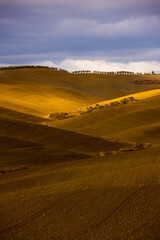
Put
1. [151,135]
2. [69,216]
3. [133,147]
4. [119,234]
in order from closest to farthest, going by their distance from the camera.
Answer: [119,234]
[69,216]
[133,147]
[151,135]

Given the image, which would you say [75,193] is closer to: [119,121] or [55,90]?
[119,121]

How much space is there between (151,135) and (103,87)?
58.7m

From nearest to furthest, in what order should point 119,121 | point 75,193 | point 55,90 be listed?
point 75,193, point 119,121, point 55,90

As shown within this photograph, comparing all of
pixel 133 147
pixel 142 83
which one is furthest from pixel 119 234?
pixel 142 83

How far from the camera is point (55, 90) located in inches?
2452

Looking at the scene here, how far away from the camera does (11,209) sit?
21.2 ft

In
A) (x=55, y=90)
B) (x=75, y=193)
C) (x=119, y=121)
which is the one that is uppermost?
(x=55, y=90)

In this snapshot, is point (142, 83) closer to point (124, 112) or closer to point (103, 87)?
point (103, 87)

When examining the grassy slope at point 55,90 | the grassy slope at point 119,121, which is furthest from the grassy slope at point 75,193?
the grassy slope at point 55,90

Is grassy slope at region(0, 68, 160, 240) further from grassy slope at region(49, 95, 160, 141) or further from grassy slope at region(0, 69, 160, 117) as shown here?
grassy slope at region(0, 69, 160, 117)

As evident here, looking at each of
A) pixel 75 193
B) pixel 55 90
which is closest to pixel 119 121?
pixel 75 193

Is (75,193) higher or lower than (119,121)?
higher

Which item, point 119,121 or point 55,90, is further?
point 55,90

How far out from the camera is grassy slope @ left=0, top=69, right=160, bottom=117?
151 feet
